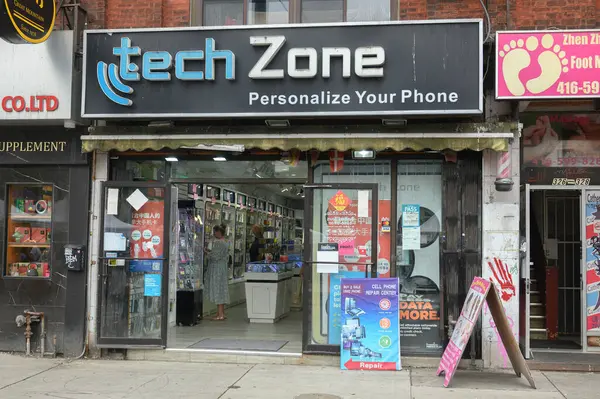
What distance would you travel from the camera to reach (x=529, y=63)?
7.83 m

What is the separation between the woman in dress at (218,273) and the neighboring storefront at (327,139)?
329 cm

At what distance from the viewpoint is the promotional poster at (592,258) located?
9219 millimetres

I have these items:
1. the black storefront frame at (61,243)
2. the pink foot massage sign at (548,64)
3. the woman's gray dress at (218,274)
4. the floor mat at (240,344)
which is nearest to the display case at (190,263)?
the woman's gray dress at (218,274)

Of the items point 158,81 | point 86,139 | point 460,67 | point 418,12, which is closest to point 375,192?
point 460,67

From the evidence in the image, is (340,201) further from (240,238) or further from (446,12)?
(240,238)

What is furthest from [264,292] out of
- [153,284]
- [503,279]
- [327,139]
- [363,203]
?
[503,279]

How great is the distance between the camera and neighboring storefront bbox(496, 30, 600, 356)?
25.5ft

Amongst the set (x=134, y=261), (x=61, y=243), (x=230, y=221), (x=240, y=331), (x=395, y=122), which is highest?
(x=395, y=122)

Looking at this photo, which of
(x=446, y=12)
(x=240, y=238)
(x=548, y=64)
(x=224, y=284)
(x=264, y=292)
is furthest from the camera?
(x=240, y=238)

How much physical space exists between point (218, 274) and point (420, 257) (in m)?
5.02

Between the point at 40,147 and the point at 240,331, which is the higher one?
the point at 40,147

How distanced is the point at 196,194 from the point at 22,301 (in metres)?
4.23

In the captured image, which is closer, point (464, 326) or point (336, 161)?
point (464, 326)

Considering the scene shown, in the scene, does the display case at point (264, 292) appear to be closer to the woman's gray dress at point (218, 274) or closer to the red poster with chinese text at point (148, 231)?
the woman's gray dress at point (218, 274)
